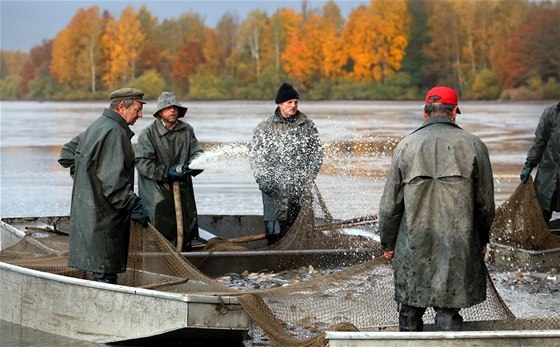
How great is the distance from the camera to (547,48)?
105 m

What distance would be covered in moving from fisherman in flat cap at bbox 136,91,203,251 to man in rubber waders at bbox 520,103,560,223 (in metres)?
3.40

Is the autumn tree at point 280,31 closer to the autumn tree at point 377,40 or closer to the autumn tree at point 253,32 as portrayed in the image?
the autumn tree at point 253,32

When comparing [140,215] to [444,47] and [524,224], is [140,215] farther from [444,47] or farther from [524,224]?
[444,47]

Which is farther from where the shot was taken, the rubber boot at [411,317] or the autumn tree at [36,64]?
→ the autumn tree at [36,64]

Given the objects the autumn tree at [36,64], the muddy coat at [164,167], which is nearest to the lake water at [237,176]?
the muddy coat at [164,167]

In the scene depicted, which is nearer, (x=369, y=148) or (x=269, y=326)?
(x=269, y=326)

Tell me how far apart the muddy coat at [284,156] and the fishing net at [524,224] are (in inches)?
78.0

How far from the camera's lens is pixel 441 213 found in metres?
6.91

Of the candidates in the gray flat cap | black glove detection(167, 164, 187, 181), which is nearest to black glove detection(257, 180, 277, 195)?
black glove detection(167, 164, 187, 181)

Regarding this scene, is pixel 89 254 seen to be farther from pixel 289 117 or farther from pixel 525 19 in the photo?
pixel 525 19

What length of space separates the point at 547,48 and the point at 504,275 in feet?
316

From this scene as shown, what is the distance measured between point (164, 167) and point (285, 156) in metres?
1.25

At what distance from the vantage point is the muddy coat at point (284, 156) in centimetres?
1146

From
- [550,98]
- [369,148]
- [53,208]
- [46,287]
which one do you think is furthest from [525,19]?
[46,287]
